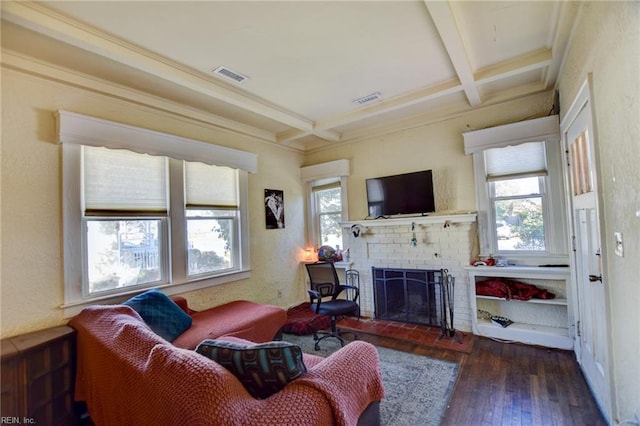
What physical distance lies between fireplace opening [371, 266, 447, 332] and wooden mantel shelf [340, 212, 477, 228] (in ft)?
2.03

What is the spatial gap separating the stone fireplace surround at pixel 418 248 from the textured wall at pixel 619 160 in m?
1.79

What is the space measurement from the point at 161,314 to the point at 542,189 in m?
4.12

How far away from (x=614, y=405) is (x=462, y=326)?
1.81 metres

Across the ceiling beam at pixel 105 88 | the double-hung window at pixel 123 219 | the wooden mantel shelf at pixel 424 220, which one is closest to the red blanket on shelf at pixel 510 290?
the wooden mantel shelf at pixel 424 220

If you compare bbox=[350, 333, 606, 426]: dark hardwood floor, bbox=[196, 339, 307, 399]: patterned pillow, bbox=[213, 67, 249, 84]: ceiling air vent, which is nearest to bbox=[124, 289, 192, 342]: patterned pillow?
bbox=[196, 339, 307, 399]: patterned pillow

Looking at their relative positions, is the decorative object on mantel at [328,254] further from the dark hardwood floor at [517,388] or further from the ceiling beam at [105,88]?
the ceiling beam at [105,88]

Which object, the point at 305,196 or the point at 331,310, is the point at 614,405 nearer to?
the point at 331,310

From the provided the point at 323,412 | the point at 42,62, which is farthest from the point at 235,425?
the point at 42,62

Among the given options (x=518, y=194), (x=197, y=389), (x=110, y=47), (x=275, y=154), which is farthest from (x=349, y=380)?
(x=275, y=154)

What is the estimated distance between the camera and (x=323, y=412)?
1.13 meters

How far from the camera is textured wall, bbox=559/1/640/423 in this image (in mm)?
1239

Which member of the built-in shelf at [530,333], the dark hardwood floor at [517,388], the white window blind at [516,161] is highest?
the white window blind at [516,161]

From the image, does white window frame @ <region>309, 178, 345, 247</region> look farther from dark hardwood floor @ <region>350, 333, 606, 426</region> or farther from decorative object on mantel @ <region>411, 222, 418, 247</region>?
dark hardwood floor @ <region>350, 333, 606, 426</region>

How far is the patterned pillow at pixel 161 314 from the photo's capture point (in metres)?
2.46
